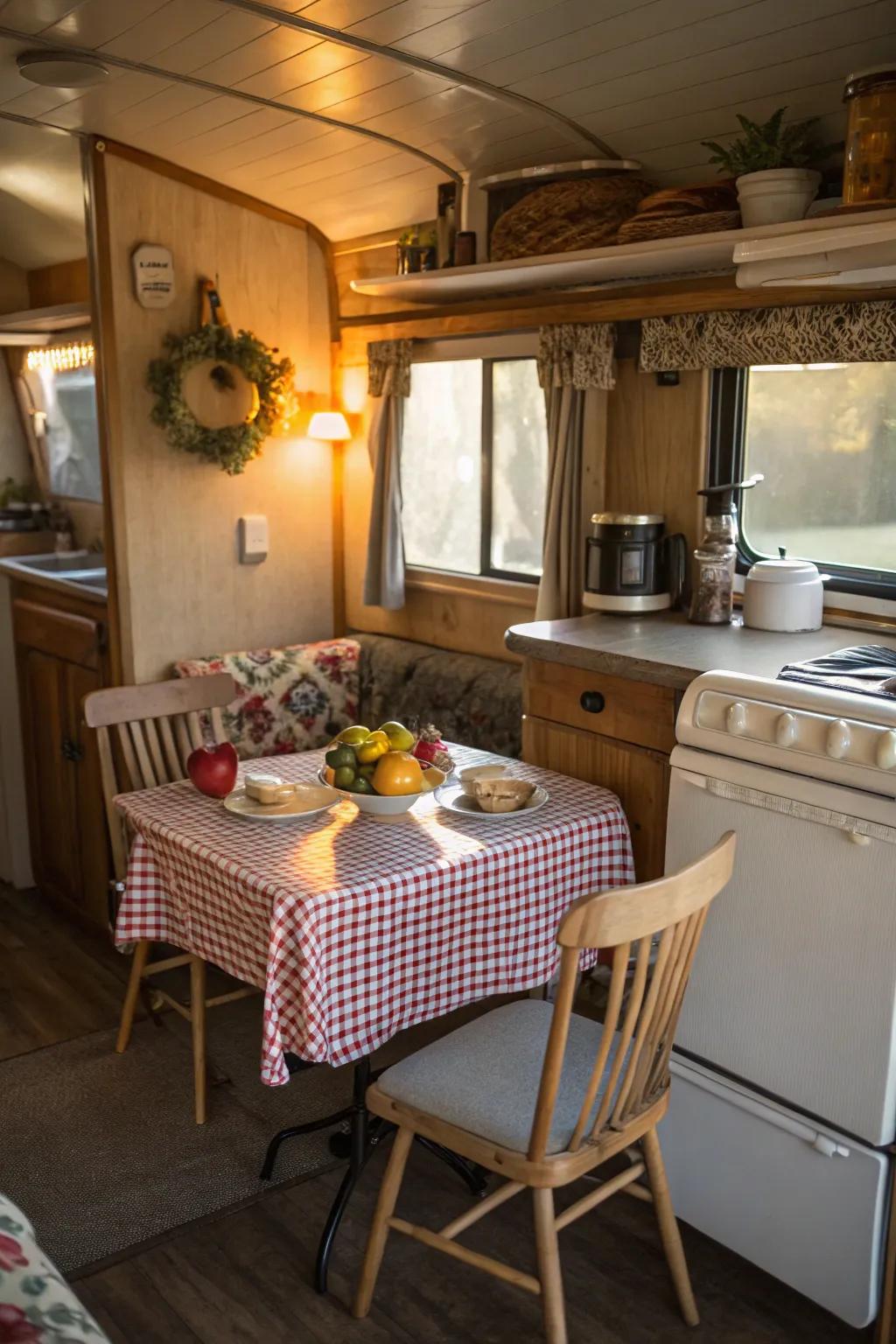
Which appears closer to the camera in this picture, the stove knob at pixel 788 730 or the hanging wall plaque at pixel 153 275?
the stove knob at pixel 788 730

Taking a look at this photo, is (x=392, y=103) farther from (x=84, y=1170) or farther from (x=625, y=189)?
(x=84, y=1170)

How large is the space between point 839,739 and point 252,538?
246 centimetres

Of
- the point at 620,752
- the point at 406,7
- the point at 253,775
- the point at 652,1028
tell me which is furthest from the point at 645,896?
the point at 406,7

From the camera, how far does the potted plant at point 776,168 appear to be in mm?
2615

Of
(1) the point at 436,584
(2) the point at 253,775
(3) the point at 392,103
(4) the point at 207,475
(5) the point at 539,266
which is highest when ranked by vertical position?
(3) the point at 392,103

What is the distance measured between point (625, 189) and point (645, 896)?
2.00 meters

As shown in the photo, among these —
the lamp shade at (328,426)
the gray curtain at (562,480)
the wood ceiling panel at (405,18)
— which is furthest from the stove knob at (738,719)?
the lamp shade at (328,426)

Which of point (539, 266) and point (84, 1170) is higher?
point (539, 266)

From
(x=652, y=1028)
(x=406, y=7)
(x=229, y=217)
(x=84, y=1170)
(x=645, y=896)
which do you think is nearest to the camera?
(x=645, y=896)

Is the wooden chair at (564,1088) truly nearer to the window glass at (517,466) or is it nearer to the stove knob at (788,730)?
the stove knob at (788,730)

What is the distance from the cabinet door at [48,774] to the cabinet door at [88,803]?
4cm

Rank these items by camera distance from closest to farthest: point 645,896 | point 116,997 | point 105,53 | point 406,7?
point 645,896 < point 406,7 < point 105,53 < point 116,997

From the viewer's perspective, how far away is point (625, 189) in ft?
10.1

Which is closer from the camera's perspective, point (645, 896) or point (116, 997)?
point (645, 896)
